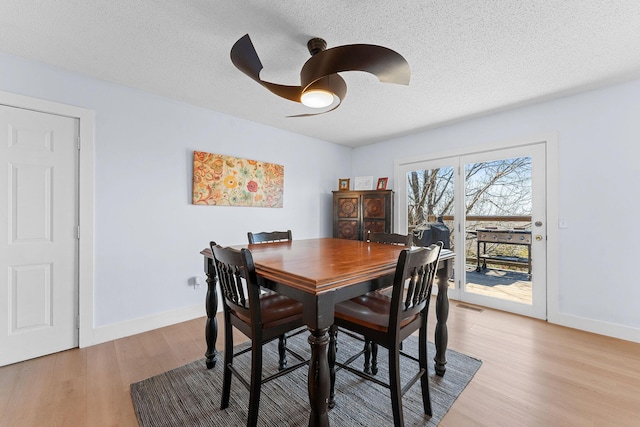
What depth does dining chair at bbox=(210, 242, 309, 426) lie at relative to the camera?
1277 mm

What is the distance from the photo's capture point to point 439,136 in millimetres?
3711

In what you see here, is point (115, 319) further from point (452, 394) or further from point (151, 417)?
point (452, 394)

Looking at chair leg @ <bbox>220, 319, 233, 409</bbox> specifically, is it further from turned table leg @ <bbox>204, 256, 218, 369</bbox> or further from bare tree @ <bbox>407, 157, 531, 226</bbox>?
bare tree @ <bbox>407, 157, 531, 226</bbox>

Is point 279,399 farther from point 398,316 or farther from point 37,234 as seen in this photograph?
point 37,234

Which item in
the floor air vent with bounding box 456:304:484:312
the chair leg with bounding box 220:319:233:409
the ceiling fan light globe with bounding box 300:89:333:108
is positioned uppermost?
the ceiling fan light globe with bounding box 300:89:333:108

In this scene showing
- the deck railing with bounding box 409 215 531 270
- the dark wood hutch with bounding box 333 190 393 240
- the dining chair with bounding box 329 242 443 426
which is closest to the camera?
the dining chair with bounding box 329 242 443 426

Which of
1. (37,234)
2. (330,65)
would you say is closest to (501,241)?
(330,65)

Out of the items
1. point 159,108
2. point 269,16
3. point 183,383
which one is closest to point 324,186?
point 159,108

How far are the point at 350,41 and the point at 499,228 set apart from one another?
2788 millimetres

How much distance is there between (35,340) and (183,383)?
1401mm

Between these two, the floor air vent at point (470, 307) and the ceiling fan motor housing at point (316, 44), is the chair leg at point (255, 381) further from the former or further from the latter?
the floor air vent at point (470, 307)

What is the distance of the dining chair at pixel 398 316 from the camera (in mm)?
1271

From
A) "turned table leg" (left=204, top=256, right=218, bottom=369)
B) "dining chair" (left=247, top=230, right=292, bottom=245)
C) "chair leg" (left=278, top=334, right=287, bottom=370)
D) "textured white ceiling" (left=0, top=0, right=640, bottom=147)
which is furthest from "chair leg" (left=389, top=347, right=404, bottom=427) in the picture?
"textured white ceiling" (left=0, top=0, right=640, bottom=147)

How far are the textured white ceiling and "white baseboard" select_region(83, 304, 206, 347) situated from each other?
2.26m
